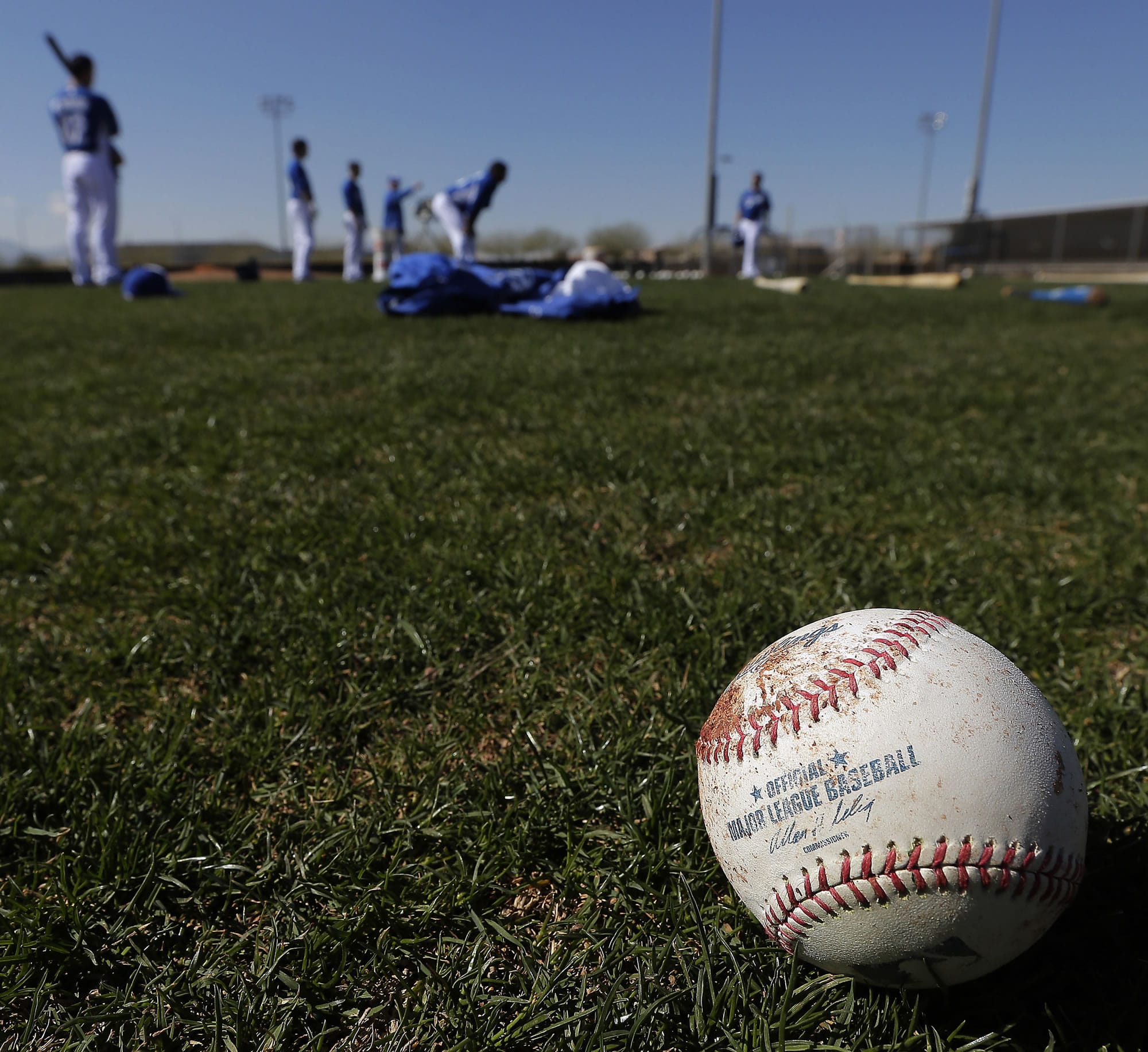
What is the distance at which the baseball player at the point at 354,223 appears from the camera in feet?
67.6

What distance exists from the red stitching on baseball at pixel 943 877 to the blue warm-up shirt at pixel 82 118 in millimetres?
16937

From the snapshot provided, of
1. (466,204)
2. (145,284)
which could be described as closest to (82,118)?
(145,284)

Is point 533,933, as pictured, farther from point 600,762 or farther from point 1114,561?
point 1114,561

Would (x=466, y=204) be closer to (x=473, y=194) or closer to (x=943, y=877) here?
(x=473, y=194)

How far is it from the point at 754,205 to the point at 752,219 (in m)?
0.40

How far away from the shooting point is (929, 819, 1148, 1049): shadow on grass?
130 centimetres

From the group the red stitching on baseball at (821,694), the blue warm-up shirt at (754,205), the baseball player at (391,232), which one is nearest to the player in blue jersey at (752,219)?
the blue warm-up shirt at (754,205)

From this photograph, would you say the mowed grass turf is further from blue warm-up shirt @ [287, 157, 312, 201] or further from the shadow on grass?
blue warm-up shirt @ [287, 157, 312, 201]

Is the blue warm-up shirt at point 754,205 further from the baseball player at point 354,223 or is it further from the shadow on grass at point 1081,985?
the shadow on grass at point 1081,985

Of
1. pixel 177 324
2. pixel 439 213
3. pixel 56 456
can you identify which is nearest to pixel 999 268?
pixel 439 213

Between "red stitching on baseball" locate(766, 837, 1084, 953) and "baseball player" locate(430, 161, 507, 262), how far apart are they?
14132 millimetres

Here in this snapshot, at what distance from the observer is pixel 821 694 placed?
138 centimetres

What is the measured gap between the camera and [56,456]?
13.4ft

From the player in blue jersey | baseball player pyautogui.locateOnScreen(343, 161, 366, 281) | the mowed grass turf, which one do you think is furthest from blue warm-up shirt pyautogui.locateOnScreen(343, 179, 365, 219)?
the mowed grass turf
